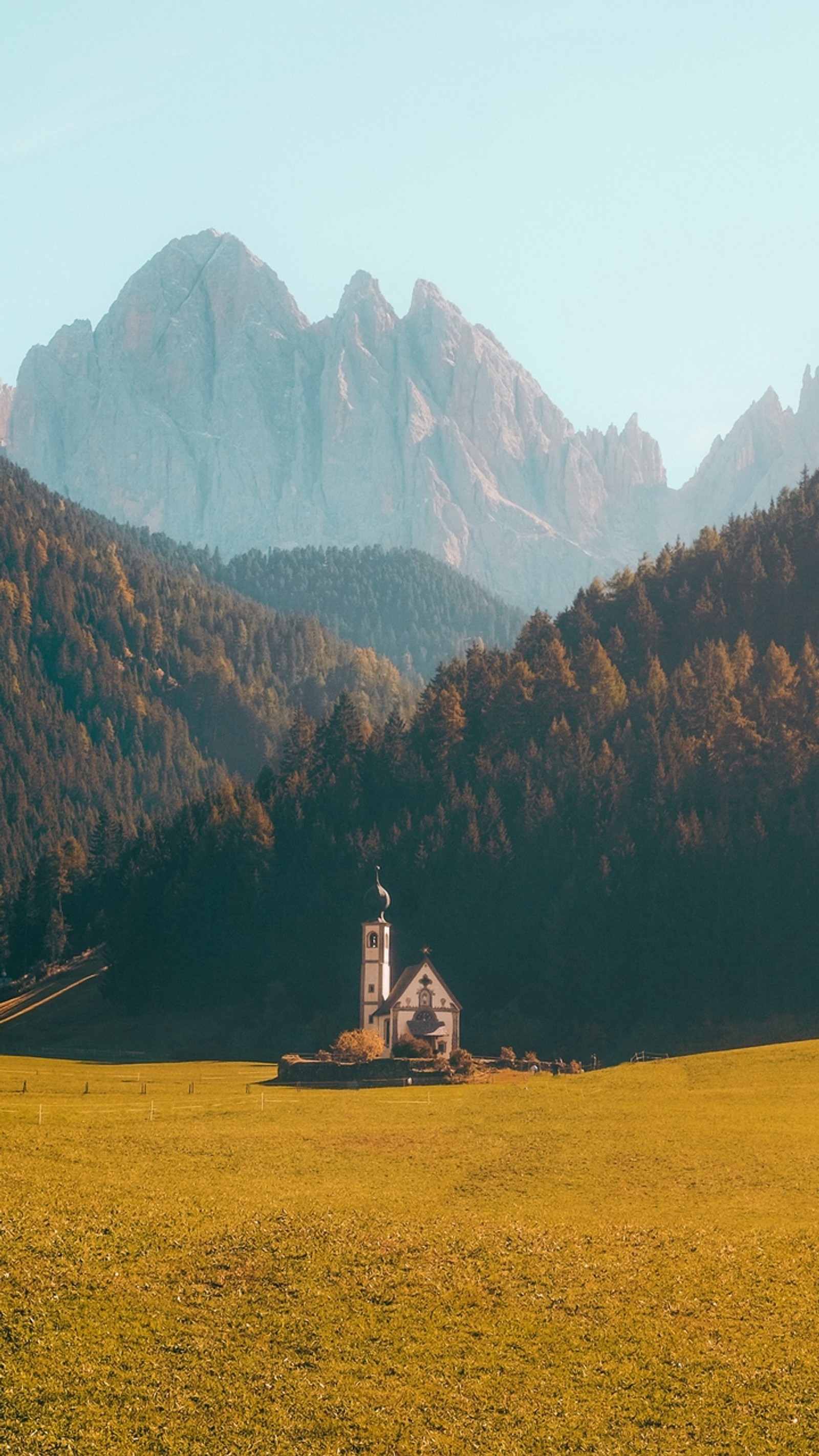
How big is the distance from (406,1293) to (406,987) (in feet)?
188

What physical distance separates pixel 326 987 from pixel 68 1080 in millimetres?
39705

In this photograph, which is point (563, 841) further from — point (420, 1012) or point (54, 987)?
point (54, 987)

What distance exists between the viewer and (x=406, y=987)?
8962cm

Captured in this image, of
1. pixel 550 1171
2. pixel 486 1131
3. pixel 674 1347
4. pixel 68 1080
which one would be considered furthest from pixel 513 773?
pixel 674 1347

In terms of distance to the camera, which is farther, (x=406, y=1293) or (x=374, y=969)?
(x=374, y=969)

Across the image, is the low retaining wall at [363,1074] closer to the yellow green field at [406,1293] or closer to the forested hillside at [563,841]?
the forested hillside at [563,841]

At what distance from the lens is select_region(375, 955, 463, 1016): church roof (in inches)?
3526

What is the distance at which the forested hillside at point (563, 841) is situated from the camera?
99562mm

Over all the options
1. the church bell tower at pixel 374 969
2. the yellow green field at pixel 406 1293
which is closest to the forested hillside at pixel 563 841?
the church bell tower at pixel 374 969

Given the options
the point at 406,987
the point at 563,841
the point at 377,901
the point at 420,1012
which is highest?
the point at 563,841

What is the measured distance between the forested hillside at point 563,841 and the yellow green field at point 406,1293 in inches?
1887

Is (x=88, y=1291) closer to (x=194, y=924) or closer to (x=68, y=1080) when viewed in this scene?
(x=68, y=1080)

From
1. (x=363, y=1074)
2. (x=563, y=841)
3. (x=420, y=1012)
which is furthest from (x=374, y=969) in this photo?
(x=563, y=841)

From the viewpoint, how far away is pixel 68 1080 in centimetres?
7100
